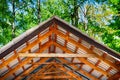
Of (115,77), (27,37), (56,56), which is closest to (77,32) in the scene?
(56,56)

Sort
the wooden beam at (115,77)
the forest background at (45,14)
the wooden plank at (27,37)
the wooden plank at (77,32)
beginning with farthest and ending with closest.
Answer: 1. the forest background at (45,14)
2. the wooden beam at (115,77)
3. the wooden plank at (77,32)
4. the wooden plank at (27,37)

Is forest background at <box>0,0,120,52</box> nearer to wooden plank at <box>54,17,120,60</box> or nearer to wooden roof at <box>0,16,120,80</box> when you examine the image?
wooden roof at <box>0,16,120,80</box>

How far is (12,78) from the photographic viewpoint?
38.9ft

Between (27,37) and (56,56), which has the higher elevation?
(27,37)

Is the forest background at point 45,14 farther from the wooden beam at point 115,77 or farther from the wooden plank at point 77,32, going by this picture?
→ the wooden plank at point 77,32

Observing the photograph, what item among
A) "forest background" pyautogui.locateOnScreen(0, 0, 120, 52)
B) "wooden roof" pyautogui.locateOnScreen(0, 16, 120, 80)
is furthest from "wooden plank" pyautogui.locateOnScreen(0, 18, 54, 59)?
"forest background" pyautogui.locateOnScreen(0, 0, 120, 52)

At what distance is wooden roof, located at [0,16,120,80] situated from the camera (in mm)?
7805

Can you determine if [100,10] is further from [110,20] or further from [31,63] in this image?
[31,63]

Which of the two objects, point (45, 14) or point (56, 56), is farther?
point (45, 14)

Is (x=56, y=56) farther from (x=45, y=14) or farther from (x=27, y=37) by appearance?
(x=45, y=14)

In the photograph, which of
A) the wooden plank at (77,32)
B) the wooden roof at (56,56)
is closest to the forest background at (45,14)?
the wooden roof at (56,56)

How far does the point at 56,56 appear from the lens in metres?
8.48

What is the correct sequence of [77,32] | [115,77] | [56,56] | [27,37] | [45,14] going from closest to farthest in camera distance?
[27,37], [77,32], [56,56], [115,77], [45,14]

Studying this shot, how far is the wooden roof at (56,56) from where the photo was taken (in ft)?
25.6
